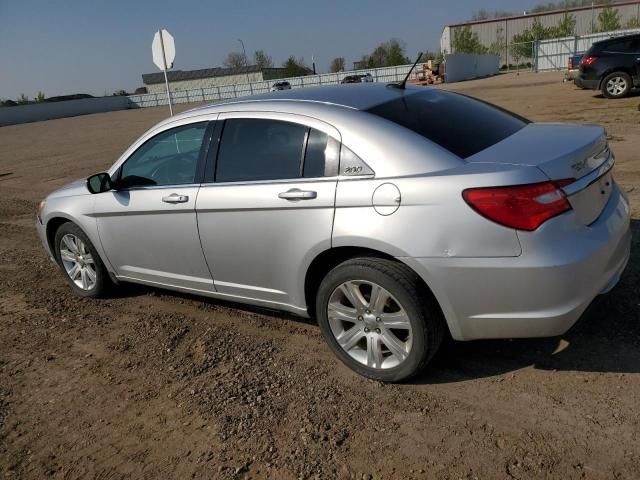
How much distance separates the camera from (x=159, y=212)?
12.8ft

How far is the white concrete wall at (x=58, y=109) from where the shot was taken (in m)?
58.4

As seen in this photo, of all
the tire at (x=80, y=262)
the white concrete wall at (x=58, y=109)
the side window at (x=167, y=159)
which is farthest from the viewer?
the white concrete wall at (x=58, y=109)

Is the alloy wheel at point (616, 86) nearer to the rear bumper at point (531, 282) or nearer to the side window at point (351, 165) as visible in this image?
the rear bumper at point (531, 282)

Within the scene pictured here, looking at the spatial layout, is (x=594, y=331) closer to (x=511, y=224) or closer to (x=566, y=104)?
(x=511, y=224)

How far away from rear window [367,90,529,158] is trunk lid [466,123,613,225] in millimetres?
107

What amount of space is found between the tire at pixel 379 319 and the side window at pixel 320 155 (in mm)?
550

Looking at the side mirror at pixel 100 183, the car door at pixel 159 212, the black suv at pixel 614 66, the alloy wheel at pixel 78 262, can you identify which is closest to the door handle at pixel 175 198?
the car door at pixel 159 212

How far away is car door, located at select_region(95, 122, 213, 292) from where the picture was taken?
3.78 metres

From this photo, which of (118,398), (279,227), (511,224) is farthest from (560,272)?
(118,398)

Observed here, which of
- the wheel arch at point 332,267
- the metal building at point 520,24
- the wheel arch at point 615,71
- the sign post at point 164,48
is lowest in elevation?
the wheel arch at point 332,267

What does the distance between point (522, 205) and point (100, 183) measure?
3.28 meters

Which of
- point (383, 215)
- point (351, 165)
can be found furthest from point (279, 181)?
point (383, 215)

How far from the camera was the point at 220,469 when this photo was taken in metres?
2.58

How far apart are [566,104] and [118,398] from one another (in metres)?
16.4
